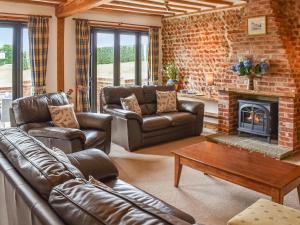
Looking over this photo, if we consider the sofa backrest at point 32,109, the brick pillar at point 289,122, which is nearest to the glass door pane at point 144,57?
the sofa backrest at point 32,109

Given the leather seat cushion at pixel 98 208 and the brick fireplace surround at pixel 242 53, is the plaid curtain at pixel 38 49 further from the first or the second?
the leather seat cushion at pixel 98 208

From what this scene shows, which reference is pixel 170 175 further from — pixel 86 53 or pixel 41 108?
pixel 86 53

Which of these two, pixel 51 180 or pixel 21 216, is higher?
pixel 51 180

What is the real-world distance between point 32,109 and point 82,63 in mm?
2330

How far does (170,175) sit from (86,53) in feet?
11.6

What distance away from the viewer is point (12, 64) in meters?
5.80

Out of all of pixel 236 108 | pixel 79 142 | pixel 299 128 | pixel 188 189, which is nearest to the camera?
pixel 188 189

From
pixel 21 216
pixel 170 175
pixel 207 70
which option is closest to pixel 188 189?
pixel 170 175

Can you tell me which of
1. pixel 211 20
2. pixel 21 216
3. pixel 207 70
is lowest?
pixel 21 216

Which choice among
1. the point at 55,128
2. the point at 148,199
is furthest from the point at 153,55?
the point at 148,199

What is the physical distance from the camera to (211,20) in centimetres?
674

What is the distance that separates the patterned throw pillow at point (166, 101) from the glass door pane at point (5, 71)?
2777 millimetres

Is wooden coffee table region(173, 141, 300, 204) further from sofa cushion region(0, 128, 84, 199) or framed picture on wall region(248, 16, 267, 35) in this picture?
framed picture on wall region(248, 16, 267, 35)

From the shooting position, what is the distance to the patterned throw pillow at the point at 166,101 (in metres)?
5.95
